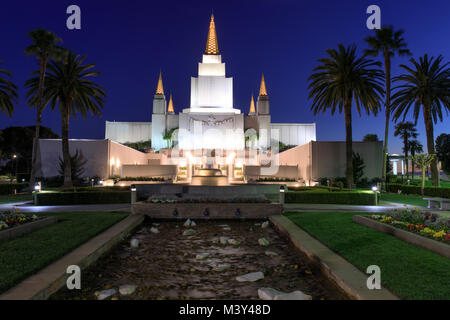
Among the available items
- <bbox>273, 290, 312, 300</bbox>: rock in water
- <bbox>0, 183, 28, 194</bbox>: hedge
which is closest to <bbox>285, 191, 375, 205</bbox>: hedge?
<bbox>273, 290, 312, 300</bbox>: rock in water

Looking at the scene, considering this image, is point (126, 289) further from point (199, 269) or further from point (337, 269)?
point (337, 269)

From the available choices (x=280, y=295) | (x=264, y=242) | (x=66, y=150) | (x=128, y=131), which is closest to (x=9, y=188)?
(x=66, y=150)

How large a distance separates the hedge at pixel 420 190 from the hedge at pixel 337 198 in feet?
20.1

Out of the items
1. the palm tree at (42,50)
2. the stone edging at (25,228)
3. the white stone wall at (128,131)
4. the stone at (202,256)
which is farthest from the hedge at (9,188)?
the white stone wall at (128,131)

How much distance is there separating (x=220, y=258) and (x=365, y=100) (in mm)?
19684

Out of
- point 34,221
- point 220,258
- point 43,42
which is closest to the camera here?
point 220,258

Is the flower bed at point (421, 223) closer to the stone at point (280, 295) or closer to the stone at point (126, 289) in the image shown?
the stone at point (280, 295)

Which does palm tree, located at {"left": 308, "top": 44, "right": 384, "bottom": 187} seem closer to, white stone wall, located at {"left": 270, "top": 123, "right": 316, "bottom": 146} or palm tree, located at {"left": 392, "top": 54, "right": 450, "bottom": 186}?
palm tree, located at {"left": 392, "top": 54, "right": 450, "bottom": 186}

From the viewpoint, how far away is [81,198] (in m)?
16.5

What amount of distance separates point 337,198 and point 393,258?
11395 mm

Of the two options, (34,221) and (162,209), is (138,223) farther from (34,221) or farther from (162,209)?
(34,221)

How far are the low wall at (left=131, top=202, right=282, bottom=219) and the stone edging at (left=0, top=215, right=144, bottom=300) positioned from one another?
332cm
